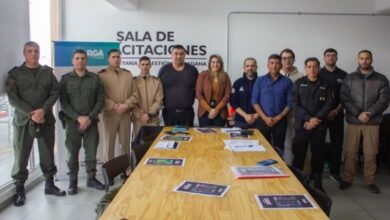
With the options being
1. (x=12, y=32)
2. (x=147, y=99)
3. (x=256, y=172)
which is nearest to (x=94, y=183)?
(x=147, y=99)

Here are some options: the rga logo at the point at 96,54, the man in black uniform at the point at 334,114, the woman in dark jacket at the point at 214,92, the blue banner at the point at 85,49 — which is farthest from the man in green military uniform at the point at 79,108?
the man in black uniform at the point at 334,114

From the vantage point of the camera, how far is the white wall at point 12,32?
3.86 meters

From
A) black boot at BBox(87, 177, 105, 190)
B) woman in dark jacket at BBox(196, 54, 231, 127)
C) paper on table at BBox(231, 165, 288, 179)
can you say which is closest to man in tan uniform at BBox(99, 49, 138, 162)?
black boot at BBox(87, 177, 105, 190)

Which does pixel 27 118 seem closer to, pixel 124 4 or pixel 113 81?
pixel 113 81

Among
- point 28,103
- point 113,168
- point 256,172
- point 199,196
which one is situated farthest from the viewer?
point 28,103

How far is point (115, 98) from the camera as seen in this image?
4660 millimetres

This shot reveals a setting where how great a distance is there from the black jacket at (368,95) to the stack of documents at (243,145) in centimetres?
174

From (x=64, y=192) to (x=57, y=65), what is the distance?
4.97ft

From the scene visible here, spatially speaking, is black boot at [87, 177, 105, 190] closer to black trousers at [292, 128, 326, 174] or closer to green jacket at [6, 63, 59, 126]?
green jacket at [6, 63, 59, 126]

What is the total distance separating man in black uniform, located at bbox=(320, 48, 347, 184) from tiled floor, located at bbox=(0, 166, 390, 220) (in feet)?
1.06

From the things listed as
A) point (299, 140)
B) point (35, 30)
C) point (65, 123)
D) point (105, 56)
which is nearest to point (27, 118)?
point (65, 123)

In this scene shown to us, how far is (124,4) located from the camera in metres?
5.59

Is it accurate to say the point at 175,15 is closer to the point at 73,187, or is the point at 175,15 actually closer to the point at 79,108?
the point at 79,108

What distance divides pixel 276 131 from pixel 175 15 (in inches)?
103
